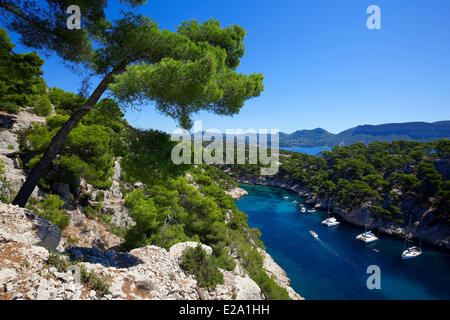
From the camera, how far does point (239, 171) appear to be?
65688mm

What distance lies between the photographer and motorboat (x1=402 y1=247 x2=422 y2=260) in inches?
835

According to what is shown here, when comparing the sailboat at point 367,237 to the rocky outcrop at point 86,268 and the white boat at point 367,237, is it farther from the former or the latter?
the rocky outcrop at point 86,268

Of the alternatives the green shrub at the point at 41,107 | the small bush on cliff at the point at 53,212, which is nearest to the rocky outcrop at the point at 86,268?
the small bush on cliff at the point at 53,212

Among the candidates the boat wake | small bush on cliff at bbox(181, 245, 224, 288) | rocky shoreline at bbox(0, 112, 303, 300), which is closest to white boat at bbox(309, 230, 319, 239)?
the boat wake

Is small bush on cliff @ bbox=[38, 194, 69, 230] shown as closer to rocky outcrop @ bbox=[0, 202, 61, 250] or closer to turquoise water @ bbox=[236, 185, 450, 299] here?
rocky outcrop @ bbox=[0, 202, 61, 250]

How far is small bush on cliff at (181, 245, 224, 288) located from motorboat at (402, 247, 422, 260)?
2622 cm

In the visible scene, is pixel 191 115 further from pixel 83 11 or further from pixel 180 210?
pixel 180 210

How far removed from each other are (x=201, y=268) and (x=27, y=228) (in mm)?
3805

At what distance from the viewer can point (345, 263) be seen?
20.7m

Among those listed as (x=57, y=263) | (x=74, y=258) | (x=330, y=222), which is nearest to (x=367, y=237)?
(x=330, y=222)

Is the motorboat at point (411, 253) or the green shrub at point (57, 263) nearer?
the green shrub at point (57, 263)

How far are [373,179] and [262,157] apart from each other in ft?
118

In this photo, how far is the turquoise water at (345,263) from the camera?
1688 cm

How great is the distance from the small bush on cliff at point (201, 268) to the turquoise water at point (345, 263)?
48.7 feet
